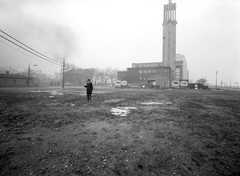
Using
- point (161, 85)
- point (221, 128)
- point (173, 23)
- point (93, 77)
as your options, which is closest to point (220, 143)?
point (221, 128)

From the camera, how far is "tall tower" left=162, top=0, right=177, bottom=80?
54.6 m

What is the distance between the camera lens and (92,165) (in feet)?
7.11

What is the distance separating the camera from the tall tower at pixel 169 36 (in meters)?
54.6

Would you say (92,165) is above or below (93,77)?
below

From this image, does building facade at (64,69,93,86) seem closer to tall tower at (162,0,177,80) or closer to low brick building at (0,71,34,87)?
low brick building at (0,71,34,87)

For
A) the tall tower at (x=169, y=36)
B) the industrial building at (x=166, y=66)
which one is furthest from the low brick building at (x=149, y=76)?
the tall tower at (x=169, y=36)

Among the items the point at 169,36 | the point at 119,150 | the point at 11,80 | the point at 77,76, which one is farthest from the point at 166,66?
Result: the point at 11,80

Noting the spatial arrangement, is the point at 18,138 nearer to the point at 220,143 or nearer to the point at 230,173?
the point at 230,173

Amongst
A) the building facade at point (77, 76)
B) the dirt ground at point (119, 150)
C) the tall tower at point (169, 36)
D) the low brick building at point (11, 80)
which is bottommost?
the dirt ground at point (119, 150)

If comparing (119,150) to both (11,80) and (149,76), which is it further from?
(11,80)

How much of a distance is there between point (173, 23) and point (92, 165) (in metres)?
65.9

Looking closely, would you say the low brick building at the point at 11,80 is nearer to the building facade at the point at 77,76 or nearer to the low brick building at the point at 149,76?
the building facade at the point at 77,76

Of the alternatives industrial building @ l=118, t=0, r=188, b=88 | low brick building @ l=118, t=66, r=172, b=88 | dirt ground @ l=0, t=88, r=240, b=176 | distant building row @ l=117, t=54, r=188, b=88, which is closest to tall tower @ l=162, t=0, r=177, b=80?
industrial building @ l=118, t=0, r=188, b=88

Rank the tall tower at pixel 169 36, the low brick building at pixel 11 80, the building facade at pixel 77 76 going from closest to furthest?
the low brick building at pixel 11 80
the tall tower at pixel 169 36
the building facade at pixel 77 76
